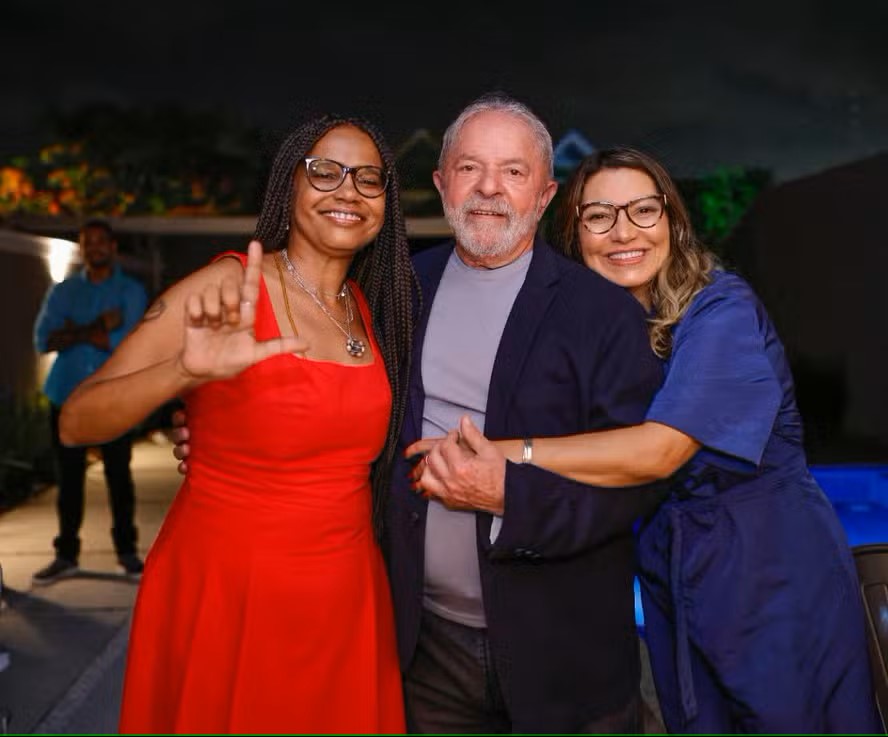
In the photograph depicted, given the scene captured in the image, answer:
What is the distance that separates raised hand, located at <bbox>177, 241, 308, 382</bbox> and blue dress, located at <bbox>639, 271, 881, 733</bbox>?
82cm

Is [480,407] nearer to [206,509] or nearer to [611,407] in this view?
[611,407]

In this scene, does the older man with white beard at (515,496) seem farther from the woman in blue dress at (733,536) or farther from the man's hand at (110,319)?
the man's hand at (110,319)

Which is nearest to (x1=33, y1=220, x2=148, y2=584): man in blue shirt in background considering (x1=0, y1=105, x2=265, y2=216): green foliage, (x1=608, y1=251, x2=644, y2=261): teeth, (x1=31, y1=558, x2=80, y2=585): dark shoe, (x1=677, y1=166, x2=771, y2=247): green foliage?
(x1=31, y1=558, x2=80, y2=585): dark shoe

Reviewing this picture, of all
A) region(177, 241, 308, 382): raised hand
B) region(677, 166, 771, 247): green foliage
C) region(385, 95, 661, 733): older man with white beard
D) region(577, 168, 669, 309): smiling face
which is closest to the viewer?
region(177, 241, 308, 382): raised hand

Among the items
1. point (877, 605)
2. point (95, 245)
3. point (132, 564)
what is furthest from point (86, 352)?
point (877, 605)

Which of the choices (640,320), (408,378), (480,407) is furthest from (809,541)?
(408,378)

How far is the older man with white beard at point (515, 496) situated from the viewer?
1902 millimetres

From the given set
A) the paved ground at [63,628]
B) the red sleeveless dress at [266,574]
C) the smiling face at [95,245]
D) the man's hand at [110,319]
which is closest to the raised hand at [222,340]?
the red sleeveless dress at [266,574]

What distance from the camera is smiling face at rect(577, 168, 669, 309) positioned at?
2.25 metres

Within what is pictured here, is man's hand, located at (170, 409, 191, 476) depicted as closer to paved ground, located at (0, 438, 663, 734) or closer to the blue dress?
paved ground, located at (0, 438, 663, 734)

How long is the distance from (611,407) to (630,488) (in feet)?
0.55

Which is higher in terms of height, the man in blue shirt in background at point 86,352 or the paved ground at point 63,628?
the man in blue shirt in background at point 86,352

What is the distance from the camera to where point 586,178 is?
2.34 m

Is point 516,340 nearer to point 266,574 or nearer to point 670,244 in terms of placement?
point 670,244
